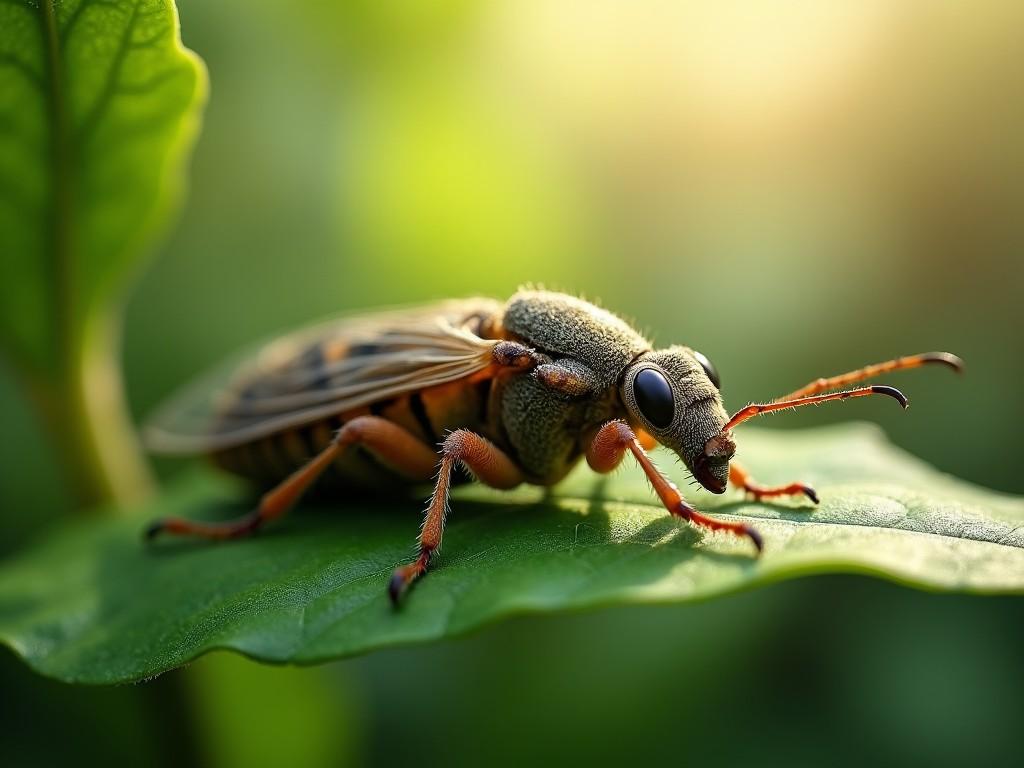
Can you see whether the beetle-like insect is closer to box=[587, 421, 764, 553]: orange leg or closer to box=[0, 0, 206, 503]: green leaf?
box=[587, 421, 764, 553]: orange leg

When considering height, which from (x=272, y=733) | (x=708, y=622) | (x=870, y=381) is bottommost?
(x=272, y=733)

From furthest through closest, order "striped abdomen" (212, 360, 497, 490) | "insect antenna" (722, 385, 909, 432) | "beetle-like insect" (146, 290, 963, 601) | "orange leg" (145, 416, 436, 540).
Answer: "striped abdomen" (212, 360, 497, 490), "orange leg" (145, 416, 436, 540), "beetle-like insect" (146, 290, 963, 601), "insect antenna" (722, 385, 909, 432)

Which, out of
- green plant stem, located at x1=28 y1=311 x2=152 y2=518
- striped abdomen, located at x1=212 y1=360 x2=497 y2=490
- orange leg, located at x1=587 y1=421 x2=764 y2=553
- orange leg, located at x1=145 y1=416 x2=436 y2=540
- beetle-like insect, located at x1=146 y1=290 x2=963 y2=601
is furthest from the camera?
green plant stem, located at x1=28 y1=311 x2=152 y2=518

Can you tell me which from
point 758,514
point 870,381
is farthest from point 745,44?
point 758,514

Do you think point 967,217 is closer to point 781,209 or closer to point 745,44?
point 781,209

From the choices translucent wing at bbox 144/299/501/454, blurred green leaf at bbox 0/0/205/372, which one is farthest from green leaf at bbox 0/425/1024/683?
blurred green leaf at bbox 0/0/205/372

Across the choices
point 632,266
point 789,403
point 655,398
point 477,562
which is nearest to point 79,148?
point 477,562
